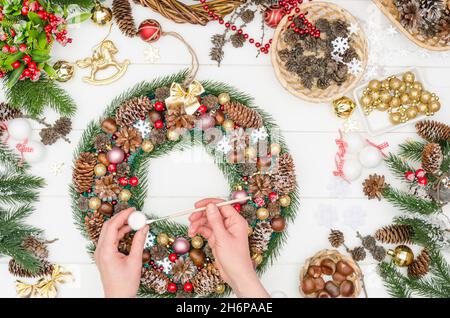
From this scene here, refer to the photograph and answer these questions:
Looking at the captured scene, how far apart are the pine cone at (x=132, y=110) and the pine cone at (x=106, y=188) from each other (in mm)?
186

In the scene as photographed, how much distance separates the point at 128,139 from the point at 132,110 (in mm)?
93

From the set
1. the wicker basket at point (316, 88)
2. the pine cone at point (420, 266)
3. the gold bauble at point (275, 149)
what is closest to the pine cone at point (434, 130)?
the wicker basket at point (316, 88)

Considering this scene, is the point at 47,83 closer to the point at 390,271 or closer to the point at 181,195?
the point at 181,195

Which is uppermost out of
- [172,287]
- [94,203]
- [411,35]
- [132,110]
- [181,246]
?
[411,35]

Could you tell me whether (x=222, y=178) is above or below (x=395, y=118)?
below

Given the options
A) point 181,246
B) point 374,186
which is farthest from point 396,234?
point 181,246

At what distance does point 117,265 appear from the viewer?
1.36 meters

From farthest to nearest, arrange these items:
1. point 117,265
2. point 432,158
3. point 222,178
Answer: point 222,178 → point 432,158 → point 117,265

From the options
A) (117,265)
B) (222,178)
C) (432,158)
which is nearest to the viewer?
(117,265)

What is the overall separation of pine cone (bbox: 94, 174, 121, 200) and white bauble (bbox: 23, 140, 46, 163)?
0.72 ft

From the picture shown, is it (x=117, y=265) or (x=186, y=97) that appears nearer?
(x=117, y=265)

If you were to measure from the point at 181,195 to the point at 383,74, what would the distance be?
0.80 meters

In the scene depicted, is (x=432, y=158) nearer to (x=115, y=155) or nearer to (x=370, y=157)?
(x=370, y=157)
